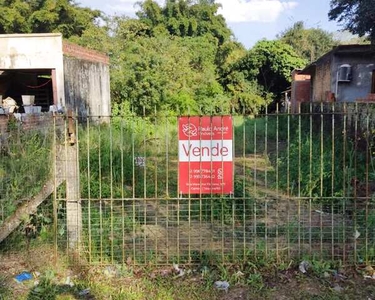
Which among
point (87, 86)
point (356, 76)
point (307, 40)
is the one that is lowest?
point (87, 86)

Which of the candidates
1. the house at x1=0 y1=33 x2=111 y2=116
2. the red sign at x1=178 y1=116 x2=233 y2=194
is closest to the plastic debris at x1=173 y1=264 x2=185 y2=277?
the red sign at x1=178 y1=116 x2=233 y2=194

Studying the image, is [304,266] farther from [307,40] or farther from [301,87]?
[307,40]

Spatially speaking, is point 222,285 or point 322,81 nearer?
point 222,285

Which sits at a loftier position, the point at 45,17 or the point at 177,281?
the point at 45,17

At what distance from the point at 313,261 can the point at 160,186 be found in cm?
426

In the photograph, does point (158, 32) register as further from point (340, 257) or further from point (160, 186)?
point (340, 257)

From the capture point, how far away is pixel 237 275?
4.27 meters

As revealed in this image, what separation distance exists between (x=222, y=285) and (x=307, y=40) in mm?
38075

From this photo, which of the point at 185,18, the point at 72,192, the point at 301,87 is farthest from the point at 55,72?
the point at 185,18

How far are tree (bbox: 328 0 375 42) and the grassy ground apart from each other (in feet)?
32.4

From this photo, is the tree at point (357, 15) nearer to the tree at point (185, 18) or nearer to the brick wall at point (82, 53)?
the brick wall at point (82, 53)

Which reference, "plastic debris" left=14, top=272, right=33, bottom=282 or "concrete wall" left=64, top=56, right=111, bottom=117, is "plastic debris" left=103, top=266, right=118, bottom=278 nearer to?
"plastic debris" left=14, top=272, right=33, bottom=282

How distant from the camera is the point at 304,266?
172 inches

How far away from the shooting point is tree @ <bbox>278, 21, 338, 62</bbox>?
3869 cm
